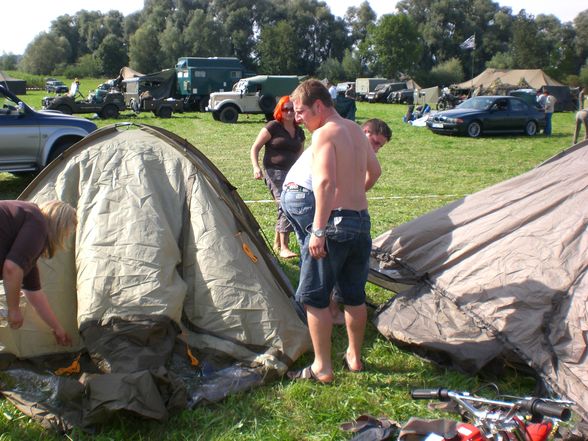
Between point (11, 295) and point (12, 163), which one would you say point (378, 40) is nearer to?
point (12, 163)

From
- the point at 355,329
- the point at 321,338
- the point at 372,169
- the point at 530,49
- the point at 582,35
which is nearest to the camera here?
the point at 321,338

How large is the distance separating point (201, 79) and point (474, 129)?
43.3ft

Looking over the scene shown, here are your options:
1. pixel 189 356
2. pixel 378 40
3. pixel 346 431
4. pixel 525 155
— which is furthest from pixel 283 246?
pixel 378 40

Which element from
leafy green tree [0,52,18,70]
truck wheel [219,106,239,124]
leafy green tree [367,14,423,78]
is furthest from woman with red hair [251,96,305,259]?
leafy green tree [0,52,18,70]

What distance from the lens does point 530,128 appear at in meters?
20.5

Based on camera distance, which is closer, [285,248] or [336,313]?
[336,313]

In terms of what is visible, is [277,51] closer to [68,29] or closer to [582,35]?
[68,29]

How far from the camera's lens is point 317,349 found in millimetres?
3709

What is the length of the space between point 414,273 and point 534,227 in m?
0.88

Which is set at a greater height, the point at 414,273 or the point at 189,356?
the point at 414,273

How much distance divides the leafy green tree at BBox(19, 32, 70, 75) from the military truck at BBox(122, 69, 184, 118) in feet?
Answer: 161

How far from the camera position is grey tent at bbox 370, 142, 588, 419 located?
140 inches

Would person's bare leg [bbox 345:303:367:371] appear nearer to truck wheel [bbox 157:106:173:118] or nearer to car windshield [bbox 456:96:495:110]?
car windshield [bbox 456:96:495:110]

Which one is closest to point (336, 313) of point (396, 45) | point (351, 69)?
point (396, 45)
